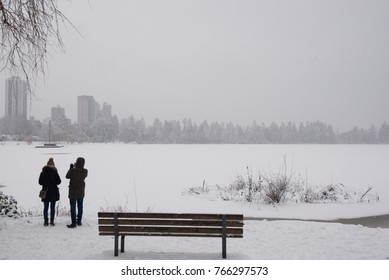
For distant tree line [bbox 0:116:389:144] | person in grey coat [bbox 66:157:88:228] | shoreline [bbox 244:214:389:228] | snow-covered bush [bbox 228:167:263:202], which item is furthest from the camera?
distant tree line [bbox 0:116:389:144]

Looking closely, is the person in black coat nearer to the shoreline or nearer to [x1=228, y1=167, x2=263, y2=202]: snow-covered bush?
the shoreline

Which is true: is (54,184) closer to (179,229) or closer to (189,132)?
(179,229)

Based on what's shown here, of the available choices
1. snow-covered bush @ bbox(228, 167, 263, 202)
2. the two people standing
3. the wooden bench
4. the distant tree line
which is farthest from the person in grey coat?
the distant tree line

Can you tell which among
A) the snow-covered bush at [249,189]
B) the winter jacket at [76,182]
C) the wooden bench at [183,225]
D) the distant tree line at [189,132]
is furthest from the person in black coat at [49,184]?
the distant tree line at [189,132]

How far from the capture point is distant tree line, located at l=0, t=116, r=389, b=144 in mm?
122562

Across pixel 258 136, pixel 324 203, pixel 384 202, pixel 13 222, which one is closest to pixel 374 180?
pixel 384 202

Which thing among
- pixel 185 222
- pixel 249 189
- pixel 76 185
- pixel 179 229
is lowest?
pixel 249 189

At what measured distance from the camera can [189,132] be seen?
144875 mm

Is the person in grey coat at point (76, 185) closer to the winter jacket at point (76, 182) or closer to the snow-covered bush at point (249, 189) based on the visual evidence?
the winter jacket at point (76, 182)

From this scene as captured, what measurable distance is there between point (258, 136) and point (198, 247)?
14778 cm

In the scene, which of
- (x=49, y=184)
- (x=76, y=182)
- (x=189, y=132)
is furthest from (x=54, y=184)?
(x=189, y=132)

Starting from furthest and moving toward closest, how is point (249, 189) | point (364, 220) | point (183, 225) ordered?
point (249, 189), point (364, 220), point (183, 225)

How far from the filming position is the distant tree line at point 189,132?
122562mm
